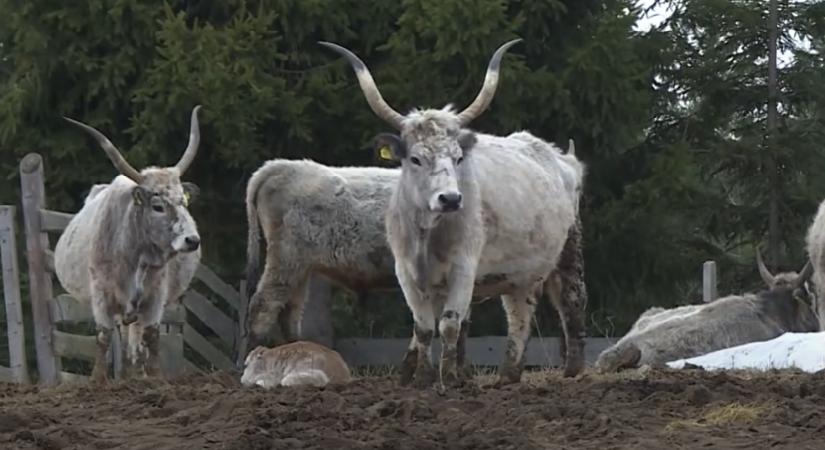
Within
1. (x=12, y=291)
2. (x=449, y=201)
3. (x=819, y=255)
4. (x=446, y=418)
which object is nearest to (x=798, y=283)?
(x=819, y=255)

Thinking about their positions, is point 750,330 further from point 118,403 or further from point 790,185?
point 118,403

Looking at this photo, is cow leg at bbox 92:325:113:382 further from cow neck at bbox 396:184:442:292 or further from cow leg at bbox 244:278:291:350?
cow neck at bbox 396:184:442:292

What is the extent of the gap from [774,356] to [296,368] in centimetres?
446

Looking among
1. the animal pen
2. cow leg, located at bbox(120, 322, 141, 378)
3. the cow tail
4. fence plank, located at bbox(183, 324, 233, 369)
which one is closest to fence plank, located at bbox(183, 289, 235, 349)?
the animal pen

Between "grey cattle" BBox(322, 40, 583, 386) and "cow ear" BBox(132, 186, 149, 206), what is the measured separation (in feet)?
8.02

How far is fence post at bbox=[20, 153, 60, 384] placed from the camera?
14.2 metres

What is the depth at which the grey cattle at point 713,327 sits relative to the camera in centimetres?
1401

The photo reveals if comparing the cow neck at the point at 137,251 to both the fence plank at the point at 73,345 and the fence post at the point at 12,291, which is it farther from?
the fence post at the point at 12,291

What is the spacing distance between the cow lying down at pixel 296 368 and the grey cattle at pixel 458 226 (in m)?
0.51

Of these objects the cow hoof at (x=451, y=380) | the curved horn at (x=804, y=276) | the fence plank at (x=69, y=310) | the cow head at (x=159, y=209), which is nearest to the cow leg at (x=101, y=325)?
the cow head at (x=159, y=209)

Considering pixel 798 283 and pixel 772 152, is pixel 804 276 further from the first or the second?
pixel 772 152

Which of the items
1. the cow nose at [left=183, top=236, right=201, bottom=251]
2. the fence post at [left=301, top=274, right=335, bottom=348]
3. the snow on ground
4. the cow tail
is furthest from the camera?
the fence post at [left=301, top=274, right=335, bottom=348]

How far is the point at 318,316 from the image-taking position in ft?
57.5

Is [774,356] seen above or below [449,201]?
below
